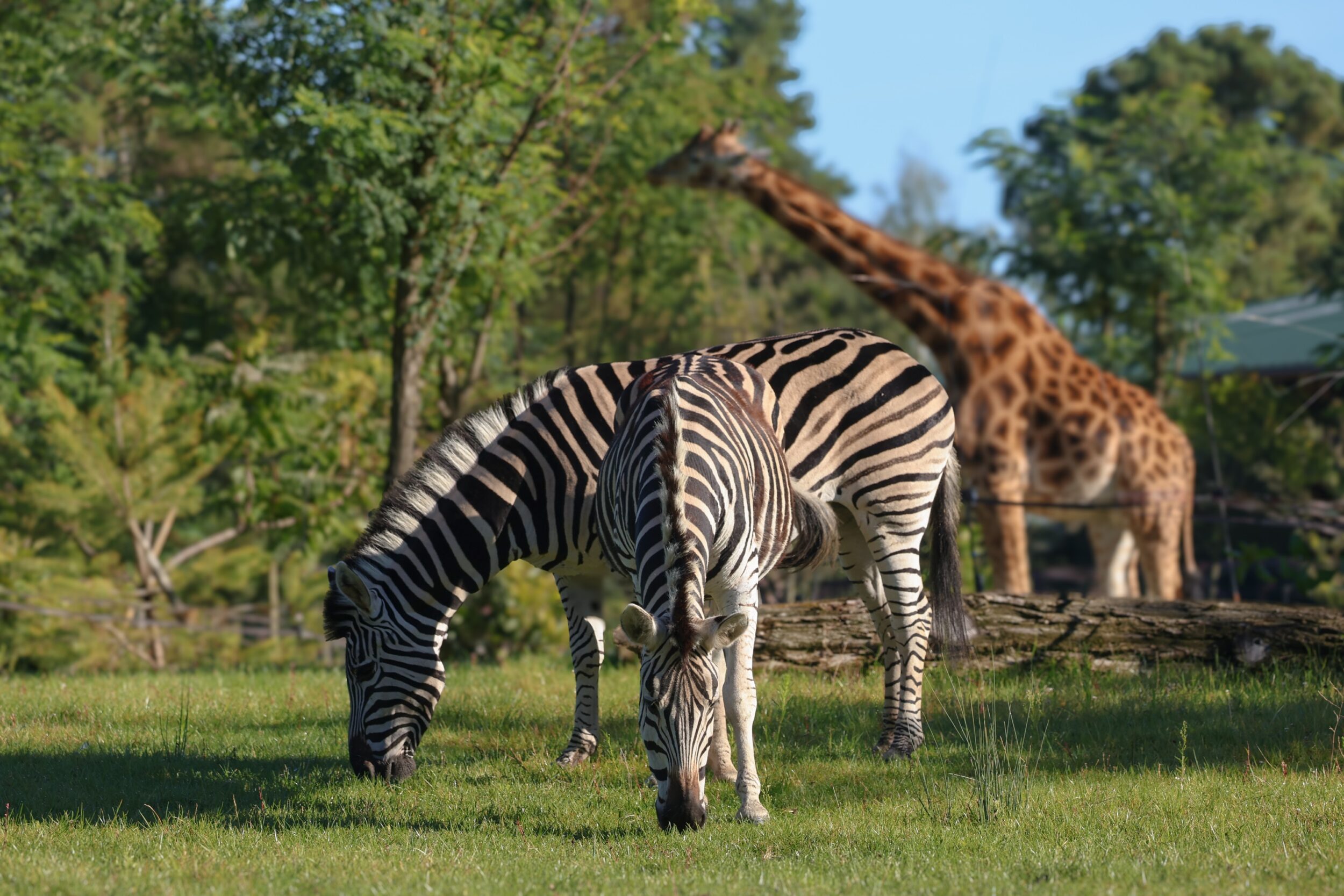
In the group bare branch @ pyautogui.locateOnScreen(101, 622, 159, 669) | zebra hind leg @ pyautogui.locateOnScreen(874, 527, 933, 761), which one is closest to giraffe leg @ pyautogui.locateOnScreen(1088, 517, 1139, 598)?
zebra hind leg @ pyautogui.locateOnScreen(874, 527, 933, 761)

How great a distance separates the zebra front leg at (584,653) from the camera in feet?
23.5

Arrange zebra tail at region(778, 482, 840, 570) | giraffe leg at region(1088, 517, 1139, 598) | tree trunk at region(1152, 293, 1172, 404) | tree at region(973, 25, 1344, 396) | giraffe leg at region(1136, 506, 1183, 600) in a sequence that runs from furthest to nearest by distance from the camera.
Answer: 1. tree trunk at region(1152, 293, 1172, 404)
2. tree at region(973, 25, 1344, 396)
3. giraffe leg at region(1088, 517, 1139, 598)
4. giraffe leg at region(1136, 506, 1183, 600)
5. zebra tail at region(778, 482, 840, 570)

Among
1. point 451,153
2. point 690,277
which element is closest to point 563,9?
point 451,153

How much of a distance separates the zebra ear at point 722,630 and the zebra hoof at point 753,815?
942 mm

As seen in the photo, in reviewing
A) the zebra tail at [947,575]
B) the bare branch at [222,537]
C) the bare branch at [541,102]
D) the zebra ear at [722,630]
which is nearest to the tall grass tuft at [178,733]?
the zebra ear at [722,630]

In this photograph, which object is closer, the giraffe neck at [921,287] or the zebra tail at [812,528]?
the zebra tail at [812,528]

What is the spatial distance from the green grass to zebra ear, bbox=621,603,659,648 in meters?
0.90

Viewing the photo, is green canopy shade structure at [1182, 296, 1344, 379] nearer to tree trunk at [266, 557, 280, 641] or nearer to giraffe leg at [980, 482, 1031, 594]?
giraffe leg at [980, 482, 1031, 594]

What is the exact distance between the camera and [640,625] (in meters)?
5.04

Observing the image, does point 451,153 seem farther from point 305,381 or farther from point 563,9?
point 305,381

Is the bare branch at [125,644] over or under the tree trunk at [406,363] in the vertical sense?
under

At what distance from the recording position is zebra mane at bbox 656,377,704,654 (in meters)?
5.05

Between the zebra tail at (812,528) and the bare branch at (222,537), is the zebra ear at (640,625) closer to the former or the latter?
the zebra tail at (812,528)

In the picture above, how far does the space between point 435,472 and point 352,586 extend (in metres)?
0.82
